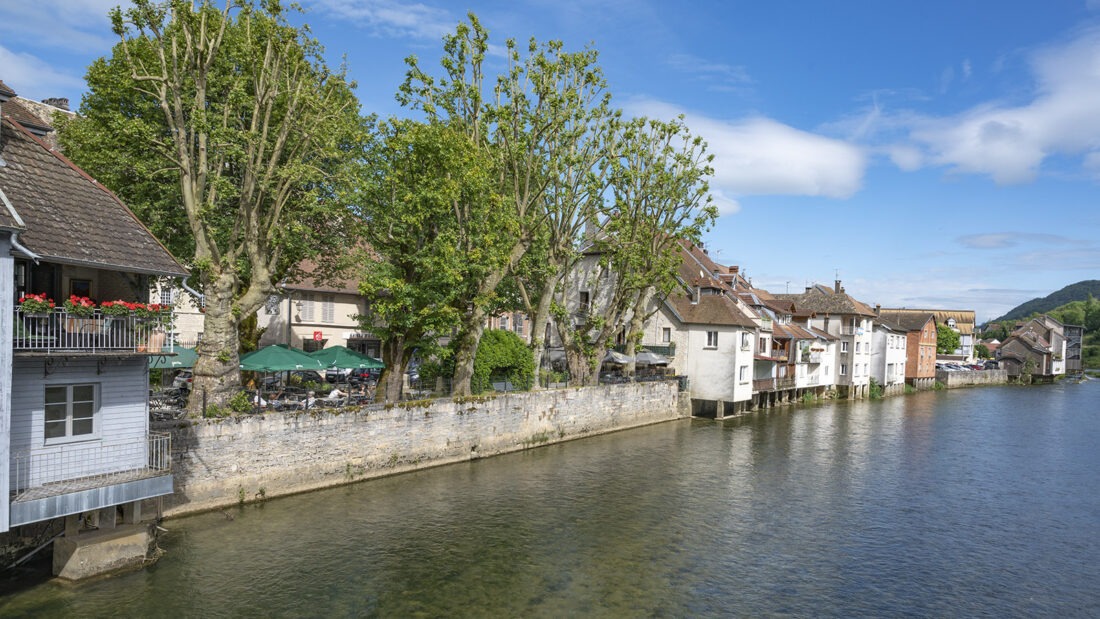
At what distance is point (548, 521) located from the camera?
24.5 m

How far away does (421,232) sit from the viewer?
30578 millimetres

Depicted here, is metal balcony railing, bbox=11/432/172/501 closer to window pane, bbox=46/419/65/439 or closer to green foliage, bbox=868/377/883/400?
window pane, bbox=46/419/65/439

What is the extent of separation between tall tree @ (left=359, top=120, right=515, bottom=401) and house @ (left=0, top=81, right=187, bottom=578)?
10.7 metres

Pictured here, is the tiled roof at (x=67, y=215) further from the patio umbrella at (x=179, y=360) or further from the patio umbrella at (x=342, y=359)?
the patio umbrella at (x=342, y=359)

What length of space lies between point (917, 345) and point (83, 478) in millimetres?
92119

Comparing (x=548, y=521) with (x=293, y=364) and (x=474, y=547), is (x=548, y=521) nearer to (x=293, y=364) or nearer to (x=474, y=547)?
(x=474, y=547)

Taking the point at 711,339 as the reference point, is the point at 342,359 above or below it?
below

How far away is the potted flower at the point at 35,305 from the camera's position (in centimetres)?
1545

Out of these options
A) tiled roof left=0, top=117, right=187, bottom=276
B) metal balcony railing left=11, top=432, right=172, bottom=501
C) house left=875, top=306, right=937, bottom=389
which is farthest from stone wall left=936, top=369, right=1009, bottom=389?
tiled roof left=0, top=117, right=187, bottom=276

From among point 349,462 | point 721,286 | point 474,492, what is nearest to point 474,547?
point 474,492

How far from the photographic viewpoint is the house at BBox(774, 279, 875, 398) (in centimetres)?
7294

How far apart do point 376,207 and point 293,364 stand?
823 centimetres

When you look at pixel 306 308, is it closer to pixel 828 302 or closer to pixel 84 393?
pixel 84 393

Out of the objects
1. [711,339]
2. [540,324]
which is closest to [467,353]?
[540,324]
